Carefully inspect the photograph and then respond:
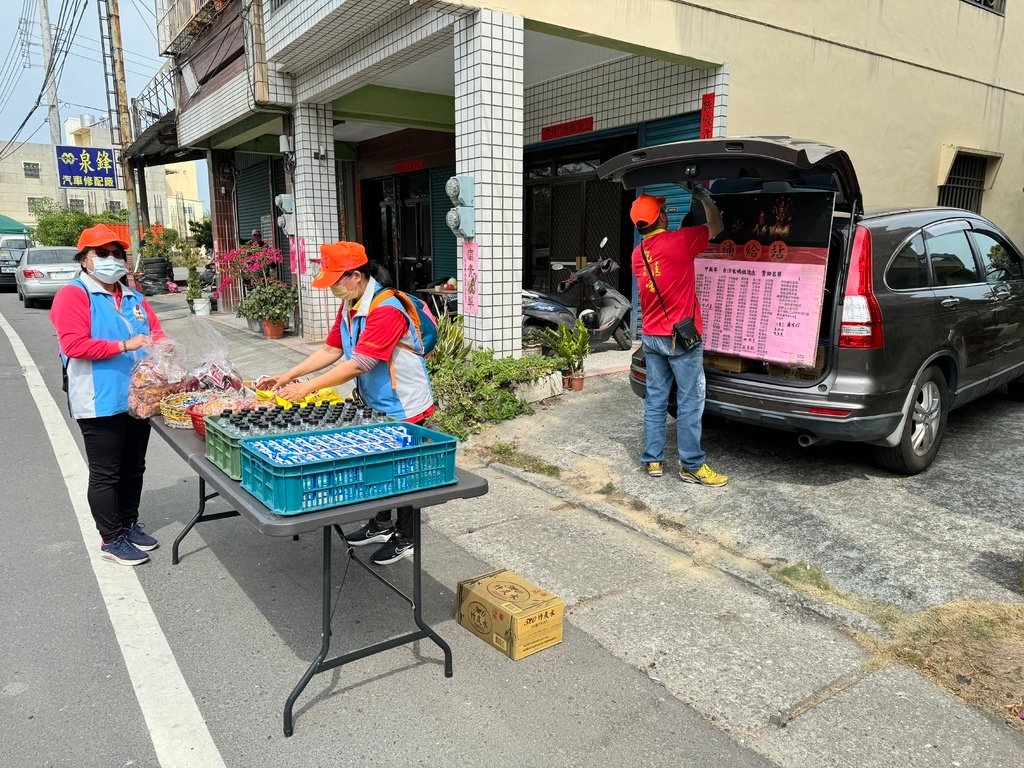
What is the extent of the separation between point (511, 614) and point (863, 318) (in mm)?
2939

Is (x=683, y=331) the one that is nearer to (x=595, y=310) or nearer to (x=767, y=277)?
(x=767, y=277)

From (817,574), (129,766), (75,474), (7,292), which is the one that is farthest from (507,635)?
(7,292)

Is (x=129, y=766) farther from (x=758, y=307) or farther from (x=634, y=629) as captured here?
(x=758, y=307)

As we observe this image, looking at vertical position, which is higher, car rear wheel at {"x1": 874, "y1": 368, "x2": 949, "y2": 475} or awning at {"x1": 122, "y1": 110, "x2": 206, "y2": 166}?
awning at {"x1": 122, "y1": 110, "x2": 206, "y2": 166}

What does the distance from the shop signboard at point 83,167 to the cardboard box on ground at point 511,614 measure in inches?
980

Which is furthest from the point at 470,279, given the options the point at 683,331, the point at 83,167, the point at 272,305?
the point at 83,167

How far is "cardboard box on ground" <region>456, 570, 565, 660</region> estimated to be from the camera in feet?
10.3

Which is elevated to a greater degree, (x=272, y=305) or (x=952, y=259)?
(x=952, y=259)

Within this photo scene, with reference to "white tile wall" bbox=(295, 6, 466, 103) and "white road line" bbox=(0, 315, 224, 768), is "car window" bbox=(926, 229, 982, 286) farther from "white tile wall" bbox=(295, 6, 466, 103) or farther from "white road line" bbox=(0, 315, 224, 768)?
"white road line" bbox=(0, 315, 224, 768)

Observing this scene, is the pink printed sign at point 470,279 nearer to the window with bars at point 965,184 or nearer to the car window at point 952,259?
the car window at point 952,259

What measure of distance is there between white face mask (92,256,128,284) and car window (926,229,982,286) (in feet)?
17.1

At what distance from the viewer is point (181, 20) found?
15180mm

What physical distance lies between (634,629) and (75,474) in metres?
4.70

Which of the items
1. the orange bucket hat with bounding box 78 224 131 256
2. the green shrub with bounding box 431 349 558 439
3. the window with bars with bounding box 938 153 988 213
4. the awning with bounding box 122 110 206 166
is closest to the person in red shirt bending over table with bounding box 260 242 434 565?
the orange bucket hat with bounding box 78 224 131 256
